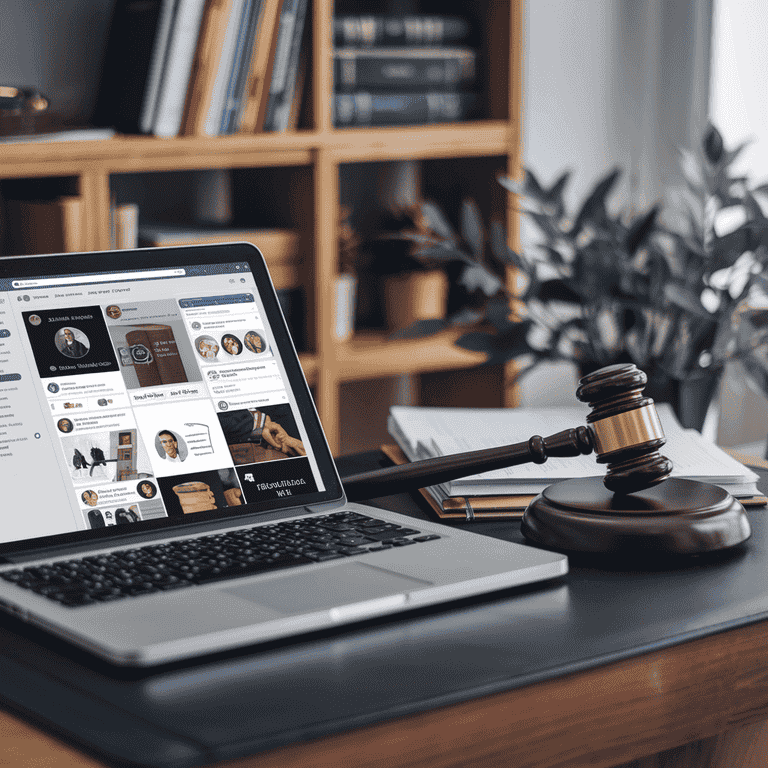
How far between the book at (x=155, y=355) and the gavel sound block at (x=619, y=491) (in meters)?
0.22

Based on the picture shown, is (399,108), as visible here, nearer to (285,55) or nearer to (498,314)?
(285,55)

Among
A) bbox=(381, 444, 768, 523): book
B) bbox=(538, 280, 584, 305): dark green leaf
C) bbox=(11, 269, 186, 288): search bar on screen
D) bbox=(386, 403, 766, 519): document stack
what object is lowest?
bbox=(381, 444, 768, 523): book

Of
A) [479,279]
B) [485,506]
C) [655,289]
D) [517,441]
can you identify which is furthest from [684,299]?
[485,506]

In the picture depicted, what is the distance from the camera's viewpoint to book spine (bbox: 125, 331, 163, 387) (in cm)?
89

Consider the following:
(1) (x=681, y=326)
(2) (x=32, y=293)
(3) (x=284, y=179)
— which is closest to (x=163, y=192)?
(3) (x=284, y=179)

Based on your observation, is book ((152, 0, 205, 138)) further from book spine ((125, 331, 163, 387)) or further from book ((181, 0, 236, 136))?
book spine ((125, 331, 163, 387))

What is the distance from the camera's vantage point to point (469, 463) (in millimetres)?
891

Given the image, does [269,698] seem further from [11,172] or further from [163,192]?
[163,192]

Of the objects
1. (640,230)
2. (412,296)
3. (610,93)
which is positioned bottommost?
(412,296)

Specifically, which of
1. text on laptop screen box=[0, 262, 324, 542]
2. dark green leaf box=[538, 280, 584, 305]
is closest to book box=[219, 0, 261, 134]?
dark green leaf box=[538, 280, 584, 305]

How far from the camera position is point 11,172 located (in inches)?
73.4

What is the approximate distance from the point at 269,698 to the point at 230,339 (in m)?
0.43

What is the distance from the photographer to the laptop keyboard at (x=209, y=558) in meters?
0.70

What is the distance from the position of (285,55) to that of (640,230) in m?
0.79
